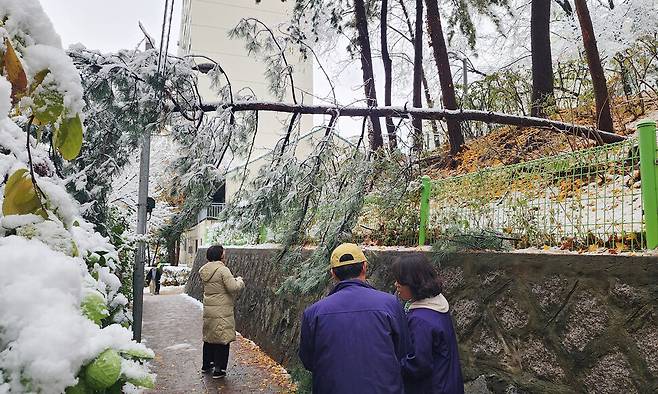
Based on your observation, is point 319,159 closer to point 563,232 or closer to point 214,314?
point 563,232

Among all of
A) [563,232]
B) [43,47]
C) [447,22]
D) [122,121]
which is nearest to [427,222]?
[563,232]

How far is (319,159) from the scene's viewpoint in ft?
15.8

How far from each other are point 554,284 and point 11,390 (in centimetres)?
319

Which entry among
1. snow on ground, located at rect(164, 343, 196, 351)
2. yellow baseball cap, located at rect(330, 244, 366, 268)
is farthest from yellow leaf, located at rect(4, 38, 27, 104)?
snow on ground, located at rect(164, 343, 196, 351)

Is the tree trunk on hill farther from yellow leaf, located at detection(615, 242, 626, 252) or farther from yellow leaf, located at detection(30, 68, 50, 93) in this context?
yellow leaf, located at detection(30, 68, 50, 93)

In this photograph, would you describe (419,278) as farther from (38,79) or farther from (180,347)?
(180,347)

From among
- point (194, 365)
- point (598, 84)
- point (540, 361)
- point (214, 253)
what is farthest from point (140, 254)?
point (598, 84)

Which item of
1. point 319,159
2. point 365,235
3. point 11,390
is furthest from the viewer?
point 365,235

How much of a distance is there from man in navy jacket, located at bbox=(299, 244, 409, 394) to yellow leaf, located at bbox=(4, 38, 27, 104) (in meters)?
2.02

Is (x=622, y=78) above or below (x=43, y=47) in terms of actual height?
above

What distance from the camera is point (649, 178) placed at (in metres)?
2.92

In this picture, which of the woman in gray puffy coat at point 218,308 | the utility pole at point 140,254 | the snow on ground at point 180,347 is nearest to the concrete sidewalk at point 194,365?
the snow on ground at point 180,347

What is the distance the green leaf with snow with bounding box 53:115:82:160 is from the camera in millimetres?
789

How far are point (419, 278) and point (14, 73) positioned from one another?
2439 millimetres
